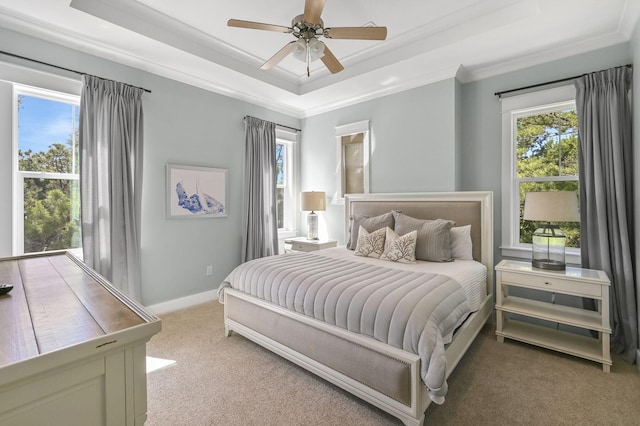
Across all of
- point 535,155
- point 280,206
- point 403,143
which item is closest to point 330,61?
point 403,143

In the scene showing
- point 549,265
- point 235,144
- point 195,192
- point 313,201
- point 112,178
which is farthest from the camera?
point 313,201

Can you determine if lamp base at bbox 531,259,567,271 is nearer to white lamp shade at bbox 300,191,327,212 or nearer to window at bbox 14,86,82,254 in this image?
white lamp shade at bbox 300,191,327,212

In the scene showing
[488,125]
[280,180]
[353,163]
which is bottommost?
[280,180]

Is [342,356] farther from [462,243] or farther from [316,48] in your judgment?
[316,48]

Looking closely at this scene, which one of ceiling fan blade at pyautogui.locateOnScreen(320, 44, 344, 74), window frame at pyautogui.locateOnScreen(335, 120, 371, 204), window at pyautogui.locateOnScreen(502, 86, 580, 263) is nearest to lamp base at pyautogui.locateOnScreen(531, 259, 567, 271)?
window at pyautogui.locateOnScreen(502, 86, 580, 263)

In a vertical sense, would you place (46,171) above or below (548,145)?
below

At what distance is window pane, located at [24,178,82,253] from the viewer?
109 inches

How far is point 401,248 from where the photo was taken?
2.89 metres

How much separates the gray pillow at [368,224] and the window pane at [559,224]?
4.62 feet

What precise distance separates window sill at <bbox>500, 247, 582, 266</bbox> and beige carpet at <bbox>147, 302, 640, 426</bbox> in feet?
2.90

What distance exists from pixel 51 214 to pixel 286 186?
304 cm

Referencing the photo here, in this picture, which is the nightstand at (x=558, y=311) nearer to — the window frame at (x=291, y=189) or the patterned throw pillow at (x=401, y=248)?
the patterned throw pillow at (x=401, y=248)

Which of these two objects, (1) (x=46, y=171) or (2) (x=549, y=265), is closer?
(2) (x=549, y=265)

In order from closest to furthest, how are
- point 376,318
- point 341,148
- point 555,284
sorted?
point 376,318, point 555,284, point 341,148
